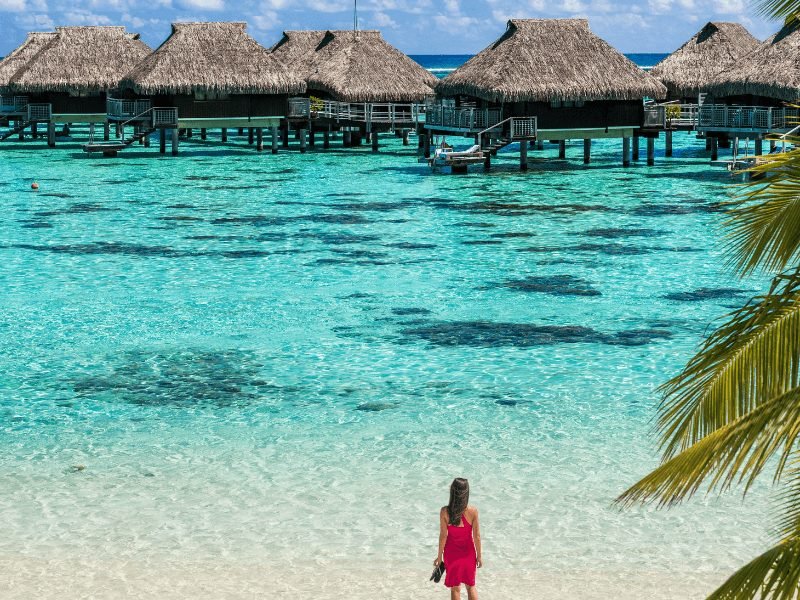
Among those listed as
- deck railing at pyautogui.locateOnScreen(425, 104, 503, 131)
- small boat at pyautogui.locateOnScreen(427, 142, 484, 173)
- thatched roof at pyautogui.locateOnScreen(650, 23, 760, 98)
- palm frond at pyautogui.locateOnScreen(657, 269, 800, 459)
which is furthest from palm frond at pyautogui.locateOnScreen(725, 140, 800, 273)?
thatched roof at pyautogui.locateOnScreen(650, 23, 760, 98)

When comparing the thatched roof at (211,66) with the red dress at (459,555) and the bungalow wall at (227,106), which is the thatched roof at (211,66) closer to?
the bungalow wall at (227,106)

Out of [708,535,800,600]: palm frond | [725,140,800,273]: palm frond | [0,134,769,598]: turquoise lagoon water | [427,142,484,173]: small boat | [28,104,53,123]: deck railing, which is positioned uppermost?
[28,104,53,123]: deck railing

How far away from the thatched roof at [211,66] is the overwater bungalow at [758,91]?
16.9 m

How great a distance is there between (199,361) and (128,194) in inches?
809

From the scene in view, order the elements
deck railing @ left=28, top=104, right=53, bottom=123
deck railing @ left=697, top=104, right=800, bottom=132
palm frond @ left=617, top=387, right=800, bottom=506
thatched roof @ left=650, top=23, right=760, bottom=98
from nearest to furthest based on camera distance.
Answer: palm frond @ left=617, top=387, right=800, bottom=506
deck railing @ left=697, top=104, right=800, bottom=132
thatched roof @ left=650, top=23, right=760, bottom=98
deck railing @ left=28, top=104, right=53, bottom=123

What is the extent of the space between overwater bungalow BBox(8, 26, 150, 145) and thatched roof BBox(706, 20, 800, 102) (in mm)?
27387

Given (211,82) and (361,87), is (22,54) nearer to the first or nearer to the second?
(211,82)

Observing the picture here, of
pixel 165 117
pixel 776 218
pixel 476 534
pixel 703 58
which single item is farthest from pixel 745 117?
pixel 776 218

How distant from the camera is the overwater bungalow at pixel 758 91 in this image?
36688 millimetres

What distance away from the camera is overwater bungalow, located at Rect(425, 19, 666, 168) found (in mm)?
40125

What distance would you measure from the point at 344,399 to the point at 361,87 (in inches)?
1457

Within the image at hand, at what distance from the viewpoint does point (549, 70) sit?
41.3m

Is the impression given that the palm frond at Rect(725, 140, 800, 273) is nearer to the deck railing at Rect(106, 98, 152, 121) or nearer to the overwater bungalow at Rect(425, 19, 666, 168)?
the overwater bungalow at Rect(425, 19, 666, 168)

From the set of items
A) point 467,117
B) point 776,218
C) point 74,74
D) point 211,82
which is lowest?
point 776,218
